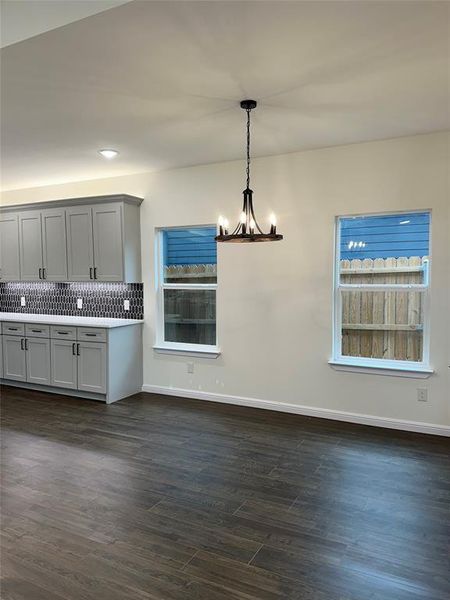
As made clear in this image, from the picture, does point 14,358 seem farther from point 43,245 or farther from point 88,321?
point 43,245

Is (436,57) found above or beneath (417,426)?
above

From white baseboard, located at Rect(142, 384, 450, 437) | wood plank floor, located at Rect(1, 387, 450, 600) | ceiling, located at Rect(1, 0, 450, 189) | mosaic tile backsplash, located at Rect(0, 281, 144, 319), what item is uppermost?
ceiling, located at Rect(1, 0, 450, 189)

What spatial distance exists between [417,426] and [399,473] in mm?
971

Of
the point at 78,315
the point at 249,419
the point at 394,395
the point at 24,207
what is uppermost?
the point at 24,207

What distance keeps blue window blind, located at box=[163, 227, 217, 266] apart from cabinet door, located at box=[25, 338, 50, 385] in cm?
184

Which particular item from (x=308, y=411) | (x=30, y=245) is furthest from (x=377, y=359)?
(x=30, y=245)

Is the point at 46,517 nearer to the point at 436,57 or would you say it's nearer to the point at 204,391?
the point at 204,391

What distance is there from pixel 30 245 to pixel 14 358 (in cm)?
153

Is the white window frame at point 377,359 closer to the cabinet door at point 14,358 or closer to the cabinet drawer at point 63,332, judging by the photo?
the cabinet drawer at point 63,332

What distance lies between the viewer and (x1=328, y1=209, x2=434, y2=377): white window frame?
3.91 meters

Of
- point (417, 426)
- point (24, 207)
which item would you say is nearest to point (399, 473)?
point (417, 426)

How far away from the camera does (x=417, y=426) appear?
393 centimetres

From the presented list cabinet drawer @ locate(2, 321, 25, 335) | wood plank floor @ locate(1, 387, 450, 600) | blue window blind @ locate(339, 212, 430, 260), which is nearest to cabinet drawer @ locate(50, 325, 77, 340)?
cabinet drawer @ locate(2, 321, 25, 335)

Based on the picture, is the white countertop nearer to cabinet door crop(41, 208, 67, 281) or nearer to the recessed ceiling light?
cabinet door crop(41, 208, 67, 281)
